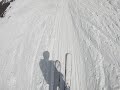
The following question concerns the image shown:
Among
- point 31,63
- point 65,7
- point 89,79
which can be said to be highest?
point 65,7

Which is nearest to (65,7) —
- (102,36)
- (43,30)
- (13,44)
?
(43,30)

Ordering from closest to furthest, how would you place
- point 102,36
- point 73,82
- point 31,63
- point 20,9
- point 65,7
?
point 73,82 < point 31,63 < point 102,36 < point 65,7 < point 20,9

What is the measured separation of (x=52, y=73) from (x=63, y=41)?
1.33 meters

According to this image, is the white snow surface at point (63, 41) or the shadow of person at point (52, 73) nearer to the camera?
the shadow of person at point (52, 73)

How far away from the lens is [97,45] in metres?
6.81

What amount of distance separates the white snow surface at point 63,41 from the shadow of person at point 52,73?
5.1 inches

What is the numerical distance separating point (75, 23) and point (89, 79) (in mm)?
2500

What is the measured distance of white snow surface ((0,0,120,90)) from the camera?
19.6 ft

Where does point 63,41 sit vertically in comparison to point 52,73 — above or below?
above

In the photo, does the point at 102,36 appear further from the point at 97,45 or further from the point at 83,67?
the point at 83,67

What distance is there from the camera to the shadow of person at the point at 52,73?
5.77 m

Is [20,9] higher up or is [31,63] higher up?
[20,9]

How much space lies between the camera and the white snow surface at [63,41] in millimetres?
5977

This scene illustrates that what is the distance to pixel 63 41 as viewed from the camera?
6828 mm
